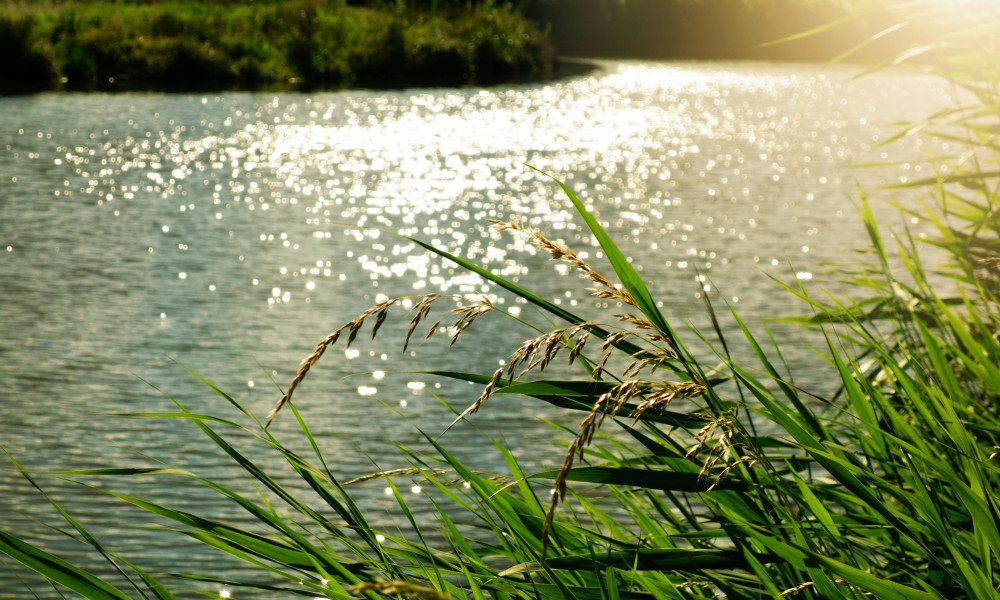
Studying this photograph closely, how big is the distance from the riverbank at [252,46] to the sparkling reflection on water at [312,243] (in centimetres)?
265

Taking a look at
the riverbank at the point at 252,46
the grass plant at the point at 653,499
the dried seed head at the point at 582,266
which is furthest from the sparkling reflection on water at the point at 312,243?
the riverbank at the point at 252,46

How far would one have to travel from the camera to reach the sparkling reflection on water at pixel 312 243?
5105 millimetres

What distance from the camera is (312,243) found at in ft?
31.7

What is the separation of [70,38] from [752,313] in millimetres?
20208

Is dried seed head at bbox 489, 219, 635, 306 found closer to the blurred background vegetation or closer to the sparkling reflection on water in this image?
the sparkling reflection on water

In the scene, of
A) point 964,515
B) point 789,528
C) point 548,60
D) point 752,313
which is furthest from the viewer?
point 548,60

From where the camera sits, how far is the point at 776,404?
141 centimetres

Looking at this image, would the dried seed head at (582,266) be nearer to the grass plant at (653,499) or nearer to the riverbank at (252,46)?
the grass plant at (653,499)

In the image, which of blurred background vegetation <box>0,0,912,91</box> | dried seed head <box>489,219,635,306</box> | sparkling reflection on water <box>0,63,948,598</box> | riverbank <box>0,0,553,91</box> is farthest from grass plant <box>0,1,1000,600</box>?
riverbank <box>0,0,553,91</box>

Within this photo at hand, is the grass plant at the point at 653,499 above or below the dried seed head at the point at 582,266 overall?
below

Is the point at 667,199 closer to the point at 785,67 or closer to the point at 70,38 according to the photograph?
the point at 70,38

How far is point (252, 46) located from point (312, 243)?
1679 centimetres

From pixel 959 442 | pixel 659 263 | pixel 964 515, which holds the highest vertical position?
pixel 959 442

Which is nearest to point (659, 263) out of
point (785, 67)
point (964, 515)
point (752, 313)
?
point (752, 313)
